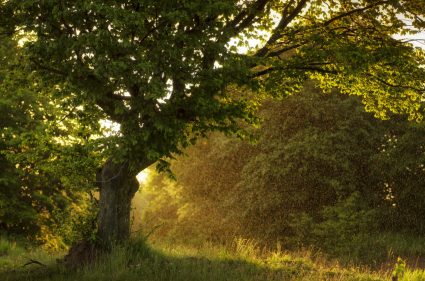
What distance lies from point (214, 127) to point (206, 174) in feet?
81.9

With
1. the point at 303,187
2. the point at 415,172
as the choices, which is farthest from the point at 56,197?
the point at 415,172

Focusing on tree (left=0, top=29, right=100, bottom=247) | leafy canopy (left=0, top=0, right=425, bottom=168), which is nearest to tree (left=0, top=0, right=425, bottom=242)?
leafy canopy (left=0, top=0, right=425, bottom=168)

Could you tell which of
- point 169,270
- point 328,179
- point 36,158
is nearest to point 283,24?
point 169,270

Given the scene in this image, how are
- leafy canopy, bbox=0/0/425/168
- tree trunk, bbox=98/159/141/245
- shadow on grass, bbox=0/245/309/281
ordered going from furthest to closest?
tree trunk, bbox=98/159/141/245 < shadow on grass, bbox=0/245/309/281 < leafy canopy, bbox=0/0/425/168

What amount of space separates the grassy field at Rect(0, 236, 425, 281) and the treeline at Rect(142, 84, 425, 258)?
1367 centimetres

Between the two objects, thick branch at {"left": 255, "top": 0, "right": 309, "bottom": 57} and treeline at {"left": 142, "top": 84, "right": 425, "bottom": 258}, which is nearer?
thick branch at {"left": 255, "top": 0, "right": 309, "bottom": 57}

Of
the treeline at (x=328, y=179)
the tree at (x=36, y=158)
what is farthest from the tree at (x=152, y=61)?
the treeline at (x=328, y=179)

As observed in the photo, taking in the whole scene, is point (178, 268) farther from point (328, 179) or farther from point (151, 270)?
point (328, 179)

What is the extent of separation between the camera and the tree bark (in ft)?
41.7

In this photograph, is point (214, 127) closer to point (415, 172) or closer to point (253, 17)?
point (253, 17)

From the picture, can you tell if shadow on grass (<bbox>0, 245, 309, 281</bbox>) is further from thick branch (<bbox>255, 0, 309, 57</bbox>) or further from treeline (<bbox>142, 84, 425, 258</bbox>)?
treeline (<bbox>142, 84, 425, 258</bbox>)

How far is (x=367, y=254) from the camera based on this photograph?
2634 centimetres

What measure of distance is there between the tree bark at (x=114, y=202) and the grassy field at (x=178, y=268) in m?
0.49

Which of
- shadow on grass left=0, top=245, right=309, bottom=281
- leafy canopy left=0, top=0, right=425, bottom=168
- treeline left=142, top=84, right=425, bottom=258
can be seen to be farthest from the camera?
treeline left=142, top=84, right=425, bottom=258
